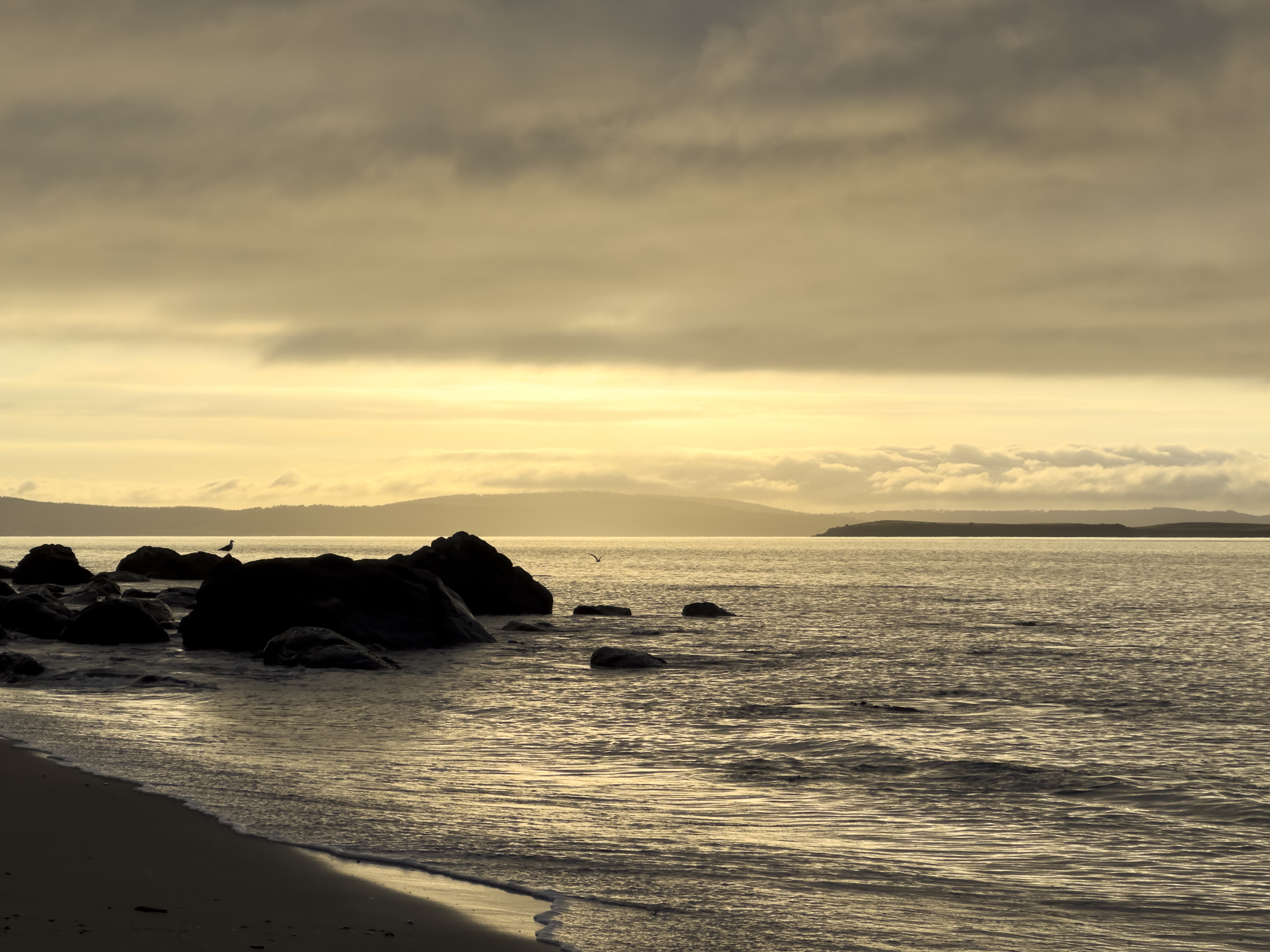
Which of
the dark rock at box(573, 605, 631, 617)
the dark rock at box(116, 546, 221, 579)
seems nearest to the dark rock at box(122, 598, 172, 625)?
the dark rock at box(573, 605, 631, 617)

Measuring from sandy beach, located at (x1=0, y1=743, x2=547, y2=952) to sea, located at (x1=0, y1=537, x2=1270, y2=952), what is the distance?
0.86 meters

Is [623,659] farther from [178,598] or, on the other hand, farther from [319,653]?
[178,598]

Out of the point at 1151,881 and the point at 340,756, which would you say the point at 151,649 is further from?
the point at 1151,881

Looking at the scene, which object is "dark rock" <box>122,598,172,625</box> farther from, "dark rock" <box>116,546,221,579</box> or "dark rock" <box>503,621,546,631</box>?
"dark rock" <box>116,546,221,579</box>

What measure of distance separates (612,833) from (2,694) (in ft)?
59.3

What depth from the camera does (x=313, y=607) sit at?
119ft

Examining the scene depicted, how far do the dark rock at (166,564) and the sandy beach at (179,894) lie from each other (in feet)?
260

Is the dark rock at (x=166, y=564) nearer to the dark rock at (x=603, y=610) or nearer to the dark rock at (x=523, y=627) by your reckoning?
the dark rock at (x=603, y=610)

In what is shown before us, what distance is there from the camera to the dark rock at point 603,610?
57.4 meters

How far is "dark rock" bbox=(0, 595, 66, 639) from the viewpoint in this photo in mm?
38969

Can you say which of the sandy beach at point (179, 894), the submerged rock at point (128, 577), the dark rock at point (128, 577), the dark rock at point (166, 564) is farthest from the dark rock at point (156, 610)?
the dark rock at point (166, 564)

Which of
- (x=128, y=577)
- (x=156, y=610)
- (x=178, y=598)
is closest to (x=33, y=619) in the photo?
(x=156, y=610)

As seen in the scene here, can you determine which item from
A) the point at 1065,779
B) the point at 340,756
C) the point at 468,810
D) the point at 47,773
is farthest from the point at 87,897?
the point at 1065,779

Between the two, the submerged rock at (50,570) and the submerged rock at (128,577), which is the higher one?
the submerged rock at (50,570)
